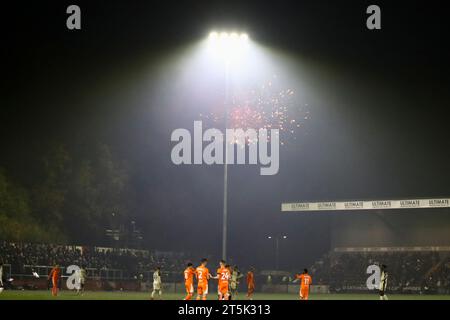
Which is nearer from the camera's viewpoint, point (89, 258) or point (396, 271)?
point (89, 258)

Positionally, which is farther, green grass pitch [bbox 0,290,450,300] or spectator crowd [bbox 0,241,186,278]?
spectator crowd [bbox 0,241,186,278]

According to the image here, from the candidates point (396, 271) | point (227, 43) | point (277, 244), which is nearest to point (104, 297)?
point (227, 43)

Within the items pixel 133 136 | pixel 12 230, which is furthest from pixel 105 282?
pixel 133 136

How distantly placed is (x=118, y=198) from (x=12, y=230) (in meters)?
12.3

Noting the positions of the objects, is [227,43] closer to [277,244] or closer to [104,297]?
[104,297]

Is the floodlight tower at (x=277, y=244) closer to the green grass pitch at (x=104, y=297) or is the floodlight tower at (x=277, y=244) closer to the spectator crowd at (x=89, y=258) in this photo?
the spectator crowd at (x=89, y=258)

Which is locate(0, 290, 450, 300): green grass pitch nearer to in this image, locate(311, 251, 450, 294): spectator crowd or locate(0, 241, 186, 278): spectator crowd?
locate(0, 241, 186, 278): spectator crowd

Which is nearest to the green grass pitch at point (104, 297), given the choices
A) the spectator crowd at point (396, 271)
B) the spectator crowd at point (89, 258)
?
the spectator crowd at point (89, 258)

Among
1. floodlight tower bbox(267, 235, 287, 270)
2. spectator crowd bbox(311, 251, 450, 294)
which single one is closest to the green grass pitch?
spectator crowd bbox(311, 251, 450, 294)

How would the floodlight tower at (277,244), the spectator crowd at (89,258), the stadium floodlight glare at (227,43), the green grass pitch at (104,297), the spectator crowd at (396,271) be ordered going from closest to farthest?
1. the green grass pitch at (104,297)
2. the stadium floodlight glare at (227,43)
3. the spectator crowd at (89,258)
4. the spectator crowd at (396,271)
5. the floodlight tower at (277,244)

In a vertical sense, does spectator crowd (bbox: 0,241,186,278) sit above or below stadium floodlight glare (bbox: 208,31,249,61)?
below

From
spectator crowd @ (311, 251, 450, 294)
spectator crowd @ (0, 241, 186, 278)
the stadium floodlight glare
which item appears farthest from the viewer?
spectator crowd @ (311, 251, 450, 294)

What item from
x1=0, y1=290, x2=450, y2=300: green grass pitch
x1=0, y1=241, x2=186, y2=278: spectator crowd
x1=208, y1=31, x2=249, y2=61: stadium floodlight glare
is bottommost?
x1=0, y1=290, x2=450, y2=300: green grass pitch
